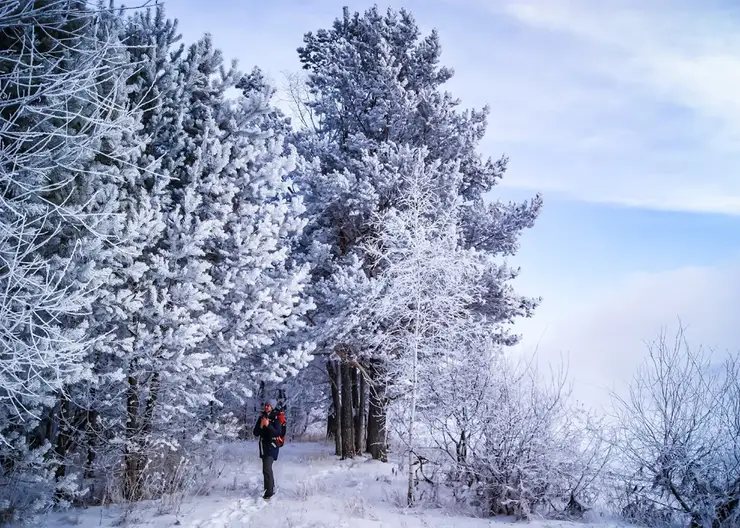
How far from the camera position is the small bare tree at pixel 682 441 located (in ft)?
26.6

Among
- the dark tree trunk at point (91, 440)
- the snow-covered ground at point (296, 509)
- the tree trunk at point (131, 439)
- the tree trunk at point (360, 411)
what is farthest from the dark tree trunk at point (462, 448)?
the dark tree trunk at point (91, 440)

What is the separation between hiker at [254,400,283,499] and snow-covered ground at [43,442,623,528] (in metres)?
0.33

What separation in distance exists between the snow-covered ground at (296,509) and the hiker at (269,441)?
0.33m

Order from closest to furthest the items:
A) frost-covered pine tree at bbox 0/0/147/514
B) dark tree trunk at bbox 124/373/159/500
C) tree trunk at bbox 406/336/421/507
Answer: frost-covered pine tree at bbox 0/0/147/514 → dark tree trunk at bbox 124/373/159/500 → tree trunk at bbox 406/336/421/507

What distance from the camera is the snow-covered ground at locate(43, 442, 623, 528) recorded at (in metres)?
8.34

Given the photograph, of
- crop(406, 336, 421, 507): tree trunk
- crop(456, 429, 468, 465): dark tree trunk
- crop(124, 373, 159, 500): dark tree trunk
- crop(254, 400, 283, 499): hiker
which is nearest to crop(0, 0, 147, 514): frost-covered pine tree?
crop(124, 373, 159, 500): dark tree trunk

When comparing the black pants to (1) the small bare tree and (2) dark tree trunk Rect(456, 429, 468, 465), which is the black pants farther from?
(1) the small bare tree

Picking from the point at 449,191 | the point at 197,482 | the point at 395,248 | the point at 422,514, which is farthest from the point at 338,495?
the point at 449,191

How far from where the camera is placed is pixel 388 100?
48.1ft

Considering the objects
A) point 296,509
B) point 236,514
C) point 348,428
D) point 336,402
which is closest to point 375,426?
point 348,428

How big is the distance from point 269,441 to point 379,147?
815cm

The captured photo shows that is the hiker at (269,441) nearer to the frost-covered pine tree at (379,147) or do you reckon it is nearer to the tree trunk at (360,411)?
the frost-covered pine tree at (379,147)

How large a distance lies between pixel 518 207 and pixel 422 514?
9.34 metres

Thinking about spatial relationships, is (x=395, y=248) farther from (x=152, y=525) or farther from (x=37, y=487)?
(x=37, y=487)
